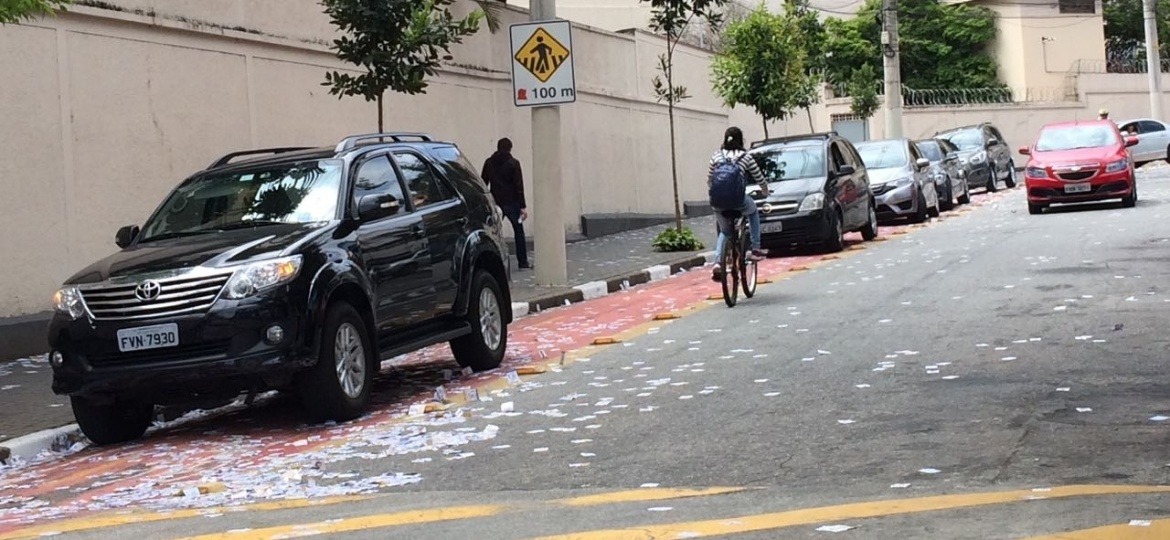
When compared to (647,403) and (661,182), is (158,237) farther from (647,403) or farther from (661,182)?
(661,182)

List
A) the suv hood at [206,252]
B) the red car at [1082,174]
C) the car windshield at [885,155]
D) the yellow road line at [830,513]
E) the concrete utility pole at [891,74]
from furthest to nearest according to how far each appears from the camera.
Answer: the concrete utility pole at [891,74] < the car windshield at [885,155] < the red car at [1082,174] < the suv hood at [206,252] < the yellow road line at [830,513]

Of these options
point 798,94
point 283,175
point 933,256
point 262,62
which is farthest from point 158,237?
point 798,94

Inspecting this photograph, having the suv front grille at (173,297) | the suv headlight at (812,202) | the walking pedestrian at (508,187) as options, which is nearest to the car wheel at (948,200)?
the suv headlight at (812,202)

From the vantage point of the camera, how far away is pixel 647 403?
961 centimetres

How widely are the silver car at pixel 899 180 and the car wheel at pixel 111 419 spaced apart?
18.1 metres

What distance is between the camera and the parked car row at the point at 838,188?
21016mm

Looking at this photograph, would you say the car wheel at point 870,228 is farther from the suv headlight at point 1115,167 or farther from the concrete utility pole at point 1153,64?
the concrete utility pole at point 1153,64

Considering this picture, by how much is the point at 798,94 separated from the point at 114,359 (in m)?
26.1

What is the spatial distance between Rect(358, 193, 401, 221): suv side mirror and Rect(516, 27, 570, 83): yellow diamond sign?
7447 mm

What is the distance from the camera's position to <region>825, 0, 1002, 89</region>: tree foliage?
5734 centimetres

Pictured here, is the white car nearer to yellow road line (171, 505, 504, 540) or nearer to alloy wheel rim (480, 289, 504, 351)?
alloy wheel rim (480, 289, 504, 351)

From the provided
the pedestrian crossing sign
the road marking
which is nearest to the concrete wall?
the pedestrian crossing sign

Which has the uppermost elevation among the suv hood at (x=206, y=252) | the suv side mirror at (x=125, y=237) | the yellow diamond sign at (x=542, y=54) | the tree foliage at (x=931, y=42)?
the tree foliage at (x=931, y=42)

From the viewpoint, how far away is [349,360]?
998 centimetres
